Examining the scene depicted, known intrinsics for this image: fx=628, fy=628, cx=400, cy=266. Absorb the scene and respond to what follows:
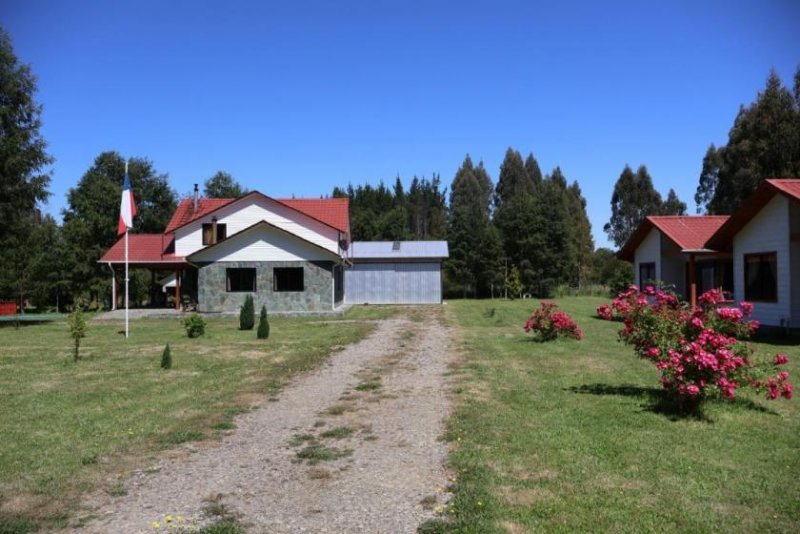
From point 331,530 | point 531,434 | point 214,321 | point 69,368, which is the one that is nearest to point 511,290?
point 214,321

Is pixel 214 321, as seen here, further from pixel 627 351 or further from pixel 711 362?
pixel 711 362

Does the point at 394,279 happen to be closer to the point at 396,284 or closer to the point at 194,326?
the point at 396,284

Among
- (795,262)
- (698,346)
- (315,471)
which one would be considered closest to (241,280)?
(795,262)

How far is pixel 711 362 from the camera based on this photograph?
24.6 feet

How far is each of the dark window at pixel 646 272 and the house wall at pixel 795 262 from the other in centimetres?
952

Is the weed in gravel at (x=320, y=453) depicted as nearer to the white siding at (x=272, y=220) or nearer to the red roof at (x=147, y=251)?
the white siding at (x=272, y=220)

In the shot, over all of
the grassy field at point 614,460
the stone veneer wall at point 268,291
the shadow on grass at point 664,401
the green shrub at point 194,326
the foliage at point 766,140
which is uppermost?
the foliage at point 766,140

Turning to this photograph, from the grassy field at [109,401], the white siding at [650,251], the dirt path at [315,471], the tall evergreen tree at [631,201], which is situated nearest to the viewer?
the dirt path at [315,471]

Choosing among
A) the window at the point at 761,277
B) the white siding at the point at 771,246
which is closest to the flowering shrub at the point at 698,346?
the white siding at the point at 771,246

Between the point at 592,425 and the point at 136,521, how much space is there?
199 inches

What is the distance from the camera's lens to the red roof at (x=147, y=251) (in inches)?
1358

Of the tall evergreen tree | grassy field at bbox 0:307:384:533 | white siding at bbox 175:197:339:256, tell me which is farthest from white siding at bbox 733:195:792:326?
the tall evergreen tree

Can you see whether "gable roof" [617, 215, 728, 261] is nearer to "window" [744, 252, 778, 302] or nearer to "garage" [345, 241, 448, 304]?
"window" [744, 252, 778, 302]

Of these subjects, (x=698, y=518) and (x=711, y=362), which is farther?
(x=711, y=362)
